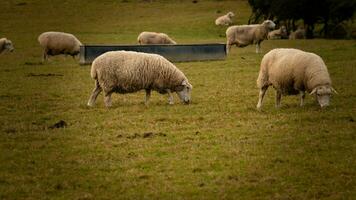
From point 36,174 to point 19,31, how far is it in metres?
48.5

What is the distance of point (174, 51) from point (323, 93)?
54.9 ft

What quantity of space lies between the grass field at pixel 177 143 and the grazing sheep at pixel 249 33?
508 inches

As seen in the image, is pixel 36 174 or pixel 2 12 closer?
pixel 36 174

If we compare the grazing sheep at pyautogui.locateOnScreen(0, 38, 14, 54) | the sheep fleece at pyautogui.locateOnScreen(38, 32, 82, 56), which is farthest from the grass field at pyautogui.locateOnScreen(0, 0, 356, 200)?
the grazing sheep at pyautogui.locateOnScreen(0, 38, 14, 54)

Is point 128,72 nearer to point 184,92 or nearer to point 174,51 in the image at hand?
point 184,92

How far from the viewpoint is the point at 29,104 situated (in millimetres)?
19141

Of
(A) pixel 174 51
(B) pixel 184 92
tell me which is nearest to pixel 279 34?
(A) pixel 174 51

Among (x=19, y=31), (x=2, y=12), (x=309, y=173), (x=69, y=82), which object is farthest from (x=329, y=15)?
(x=309, y=173)

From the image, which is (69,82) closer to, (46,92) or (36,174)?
(46,92)

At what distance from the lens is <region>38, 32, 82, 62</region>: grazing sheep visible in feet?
113

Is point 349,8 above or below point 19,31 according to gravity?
above

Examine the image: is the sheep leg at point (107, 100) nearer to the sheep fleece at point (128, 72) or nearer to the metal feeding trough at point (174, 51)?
the sheep fleece at point (128, 72)

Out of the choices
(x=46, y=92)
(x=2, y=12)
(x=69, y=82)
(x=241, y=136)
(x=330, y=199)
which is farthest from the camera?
(x=2, y=12)

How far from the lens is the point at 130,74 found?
17.8 metres
